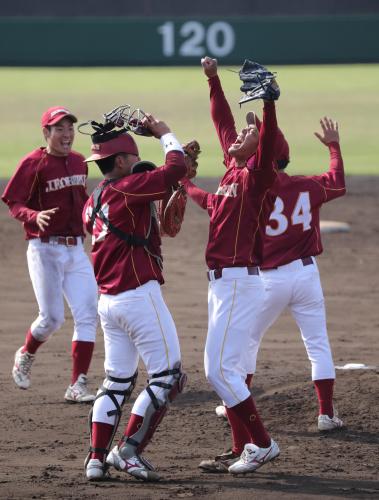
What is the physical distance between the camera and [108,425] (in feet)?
19.6

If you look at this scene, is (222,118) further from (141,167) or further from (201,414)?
(201,414)

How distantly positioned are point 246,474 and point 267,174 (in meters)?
1.67

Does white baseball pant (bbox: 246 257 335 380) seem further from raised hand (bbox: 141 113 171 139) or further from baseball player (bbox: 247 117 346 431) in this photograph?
raised hand (bbox: 141 113 171 139)

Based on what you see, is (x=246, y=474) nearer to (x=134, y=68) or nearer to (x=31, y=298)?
(x=31, y=298)

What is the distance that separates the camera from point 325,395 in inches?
275

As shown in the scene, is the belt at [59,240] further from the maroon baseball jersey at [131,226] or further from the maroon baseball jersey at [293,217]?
the maroon baseball jersey at [131,226]

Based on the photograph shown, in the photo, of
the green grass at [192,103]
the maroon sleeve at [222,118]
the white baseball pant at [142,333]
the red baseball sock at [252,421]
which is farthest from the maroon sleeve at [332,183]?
the green grass at [192,103]

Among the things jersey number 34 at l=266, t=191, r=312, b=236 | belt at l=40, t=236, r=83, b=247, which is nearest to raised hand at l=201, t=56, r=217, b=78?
jersey number 34 at l=266, t=191, r=312, b=236

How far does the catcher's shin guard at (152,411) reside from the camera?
5.87 metres

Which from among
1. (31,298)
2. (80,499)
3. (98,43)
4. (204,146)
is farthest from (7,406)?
(98,43)

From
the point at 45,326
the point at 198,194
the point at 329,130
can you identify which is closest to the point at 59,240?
the point at 45,326

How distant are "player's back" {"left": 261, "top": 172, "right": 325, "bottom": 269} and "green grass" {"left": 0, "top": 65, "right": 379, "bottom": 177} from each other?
11.1 m

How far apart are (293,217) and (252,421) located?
1570mm

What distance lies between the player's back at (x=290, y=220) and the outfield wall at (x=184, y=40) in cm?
2785
